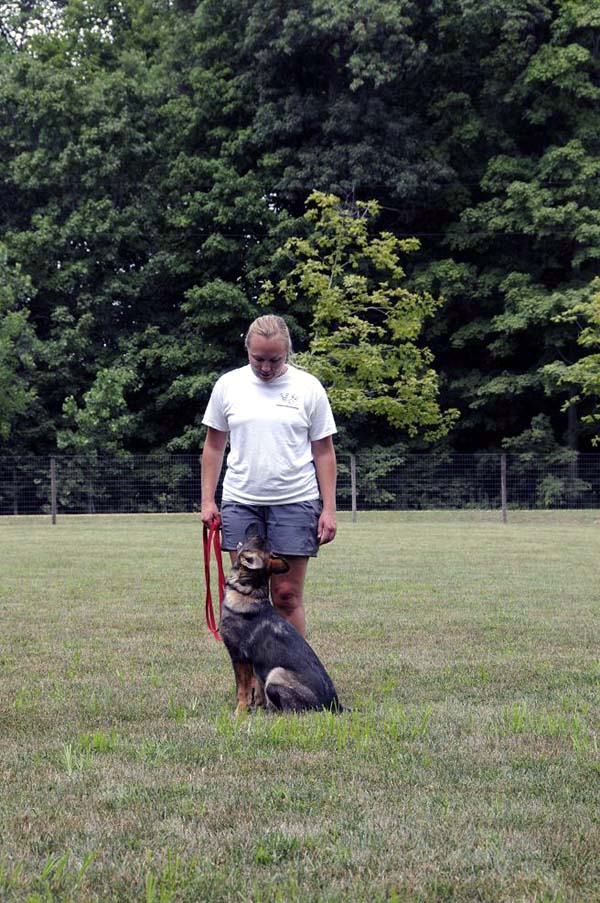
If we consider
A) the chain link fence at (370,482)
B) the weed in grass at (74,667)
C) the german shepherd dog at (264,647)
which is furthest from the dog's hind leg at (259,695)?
the chain link fence at (370,482)

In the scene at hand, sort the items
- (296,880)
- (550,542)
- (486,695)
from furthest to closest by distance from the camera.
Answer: (550,542)
(486,695)
(296,880)

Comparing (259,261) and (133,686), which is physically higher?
(259,261)

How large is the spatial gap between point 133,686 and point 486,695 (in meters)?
1.88

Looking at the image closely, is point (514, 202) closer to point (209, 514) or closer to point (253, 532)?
point (209, 514)

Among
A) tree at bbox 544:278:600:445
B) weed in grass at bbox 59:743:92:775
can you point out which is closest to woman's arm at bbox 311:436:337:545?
weed in grass at bbox 59:743:92:775

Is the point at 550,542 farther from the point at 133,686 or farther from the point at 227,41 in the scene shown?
the point at 227,41

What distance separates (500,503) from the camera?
28922 mm

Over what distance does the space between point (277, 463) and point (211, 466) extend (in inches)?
20.2

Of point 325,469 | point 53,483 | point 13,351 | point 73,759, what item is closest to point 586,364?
point 53,483

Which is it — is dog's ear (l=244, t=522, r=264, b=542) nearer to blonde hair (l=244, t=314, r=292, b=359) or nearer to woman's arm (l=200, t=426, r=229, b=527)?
woman's arm (l=200, t=426, r=229, b=527)

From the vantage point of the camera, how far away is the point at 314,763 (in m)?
4.12

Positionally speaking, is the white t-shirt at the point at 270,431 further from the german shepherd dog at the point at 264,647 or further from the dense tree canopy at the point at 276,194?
the dense tree canopy at the point at 276,194

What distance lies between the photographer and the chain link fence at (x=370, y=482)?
28.7 metres

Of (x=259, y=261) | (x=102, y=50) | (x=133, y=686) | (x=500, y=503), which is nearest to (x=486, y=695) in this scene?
(x=133, y=686)
